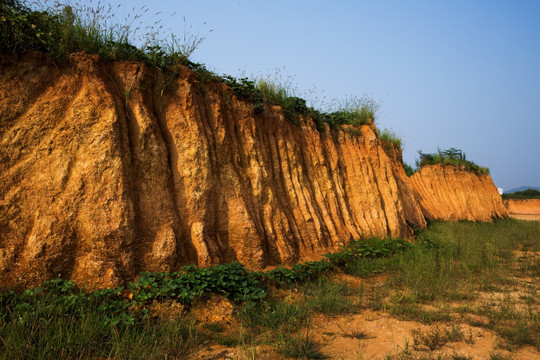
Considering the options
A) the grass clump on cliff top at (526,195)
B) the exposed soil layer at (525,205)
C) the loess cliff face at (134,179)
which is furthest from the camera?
the grass clump on cliff top at (526,195)

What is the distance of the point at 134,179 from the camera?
17.5ft

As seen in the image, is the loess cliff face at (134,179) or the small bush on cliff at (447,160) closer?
the loess cliff face at (134,179)

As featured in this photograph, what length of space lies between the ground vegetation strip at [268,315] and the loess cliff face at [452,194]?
1110cm

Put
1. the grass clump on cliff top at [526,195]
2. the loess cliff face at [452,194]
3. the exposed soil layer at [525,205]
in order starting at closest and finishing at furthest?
the loess cliff face at [452,194], the exposed soil layer at [525,205], the grass clump on cliff top at [526,195]

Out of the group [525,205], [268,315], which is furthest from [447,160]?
[525,205]

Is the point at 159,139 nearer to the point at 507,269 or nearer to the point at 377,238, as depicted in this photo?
the point at 377,238

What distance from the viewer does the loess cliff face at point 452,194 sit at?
17.0 meters

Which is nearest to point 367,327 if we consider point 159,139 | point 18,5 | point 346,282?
point 346,282

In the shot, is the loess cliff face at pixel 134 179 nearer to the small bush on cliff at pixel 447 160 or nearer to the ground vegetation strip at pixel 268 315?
the ground vegetation strip at pixel 268 315

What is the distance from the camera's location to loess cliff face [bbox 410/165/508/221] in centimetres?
1702

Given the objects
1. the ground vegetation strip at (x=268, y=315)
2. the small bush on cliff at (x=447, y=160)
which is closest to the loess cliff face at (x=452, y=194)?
the small bush on cliff at (x=447, y=160)

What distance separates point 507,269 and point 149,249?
291 inches

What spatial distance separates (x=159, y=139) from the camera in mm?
5789

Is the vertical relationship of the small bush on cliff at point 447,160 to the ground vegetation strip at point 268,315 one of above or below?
above
